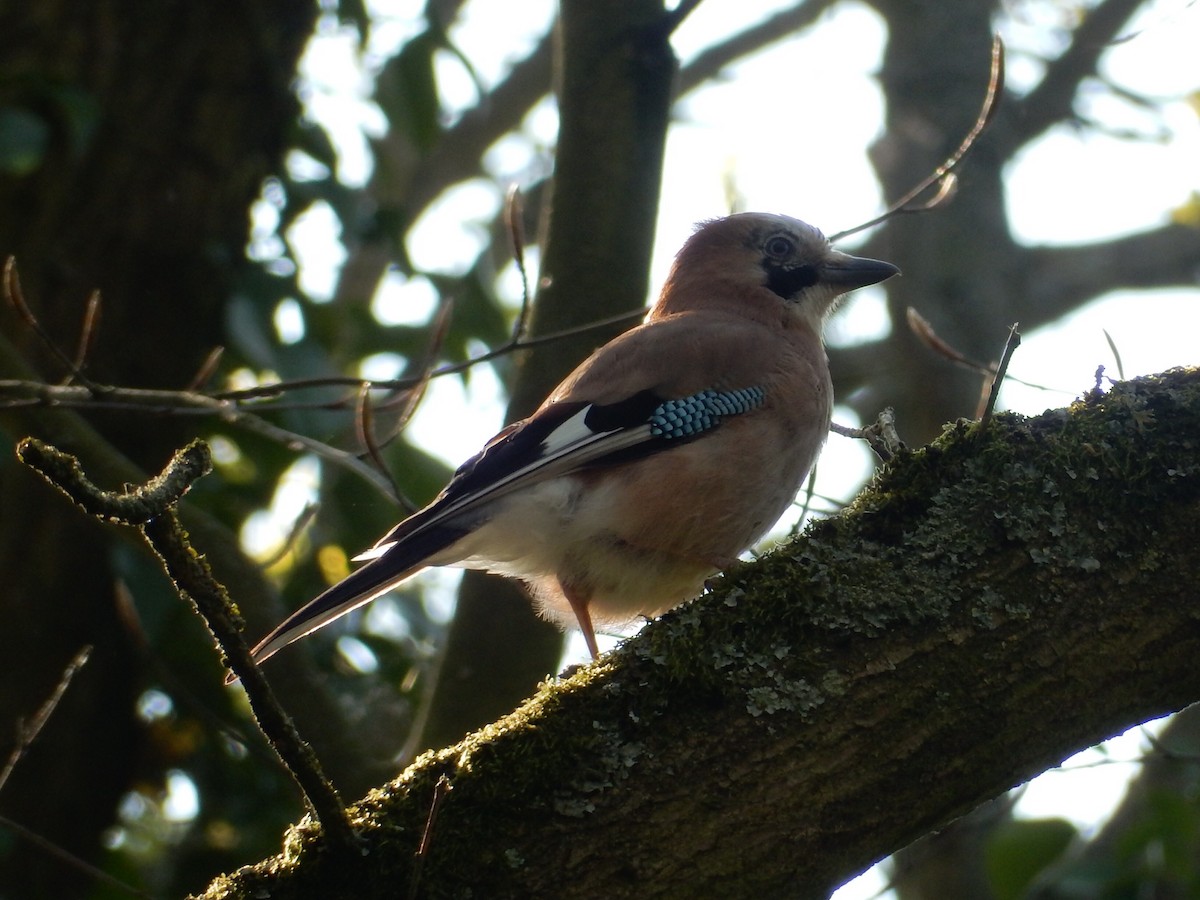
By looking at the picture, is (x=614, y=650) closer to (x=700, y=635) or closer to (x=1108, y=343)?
(x=700, y=635)

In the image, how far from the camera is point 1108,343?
3.77 metres

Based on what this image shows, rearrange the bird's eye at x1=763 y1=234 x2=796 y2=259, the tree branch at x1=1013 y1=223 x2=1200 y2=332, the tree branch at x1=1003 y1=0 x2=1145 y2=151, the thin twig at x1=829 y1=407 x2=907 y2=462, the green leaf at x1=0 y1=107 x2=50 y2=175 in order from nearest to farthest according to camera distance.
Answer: the thin twig at x1=829 y1=407 x2=907 y2=462 → the green leaf at x1=0 y1=107 x2=50 y2=175 → the bird's eye at x1=763 y1=234 x2=796 y2=259 → the tree branch at x1=1003 y1=0 x2=1145 y2=151 → the tree branch at x1=1013 y1=223 x2=1200 y2=332

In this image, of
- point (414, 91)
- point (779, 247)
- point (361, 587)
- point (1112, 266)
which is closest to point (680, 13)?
point (779, 247)

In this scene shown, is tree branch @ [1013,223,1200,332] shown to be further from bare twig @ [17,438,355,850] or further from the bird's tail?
bare twig @ [17,438,355,850]

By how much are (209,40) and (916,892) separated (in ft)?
21.5

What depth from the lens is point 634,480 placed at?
430 centimetres

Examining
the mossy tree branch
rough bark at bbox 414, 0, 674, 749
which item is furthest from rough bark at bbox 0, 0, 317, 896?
the mossy tree branch

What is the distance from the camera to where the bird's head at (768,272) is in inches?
223

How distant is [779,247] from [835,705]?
12.0 ft

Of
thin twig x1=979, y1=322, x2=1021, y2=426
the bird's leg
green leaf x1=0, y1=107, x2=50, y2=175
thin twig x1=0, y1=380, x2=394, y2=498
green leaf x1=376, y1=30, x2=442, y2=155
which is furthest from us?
green leaf x1=376, y1=30, x2=442, y2=155

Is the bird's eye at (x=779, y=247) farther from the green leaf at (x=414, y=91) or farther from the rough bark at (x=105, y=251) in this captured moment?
the rough bark at (x=105, y=251)

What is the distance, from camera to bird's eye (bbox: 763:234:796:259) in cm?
584

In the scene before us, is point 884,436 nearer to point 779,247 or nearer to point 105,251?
point 779,247

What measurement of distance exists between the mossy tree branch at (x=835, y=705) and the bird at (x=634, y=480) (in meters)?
1.38
